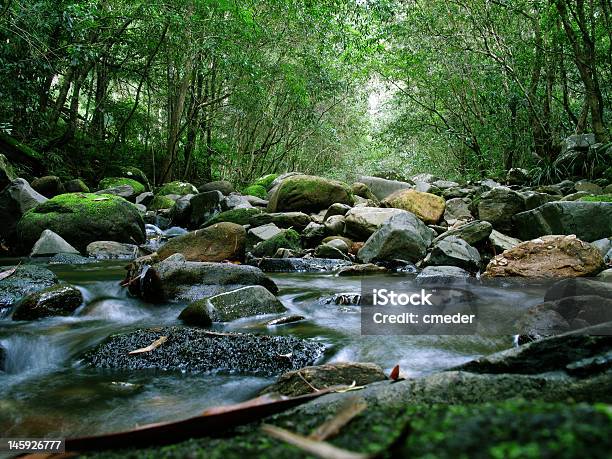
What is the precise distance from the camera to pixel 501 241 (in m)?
7.44

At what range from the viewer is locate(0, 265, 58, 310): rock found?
4.51 meters

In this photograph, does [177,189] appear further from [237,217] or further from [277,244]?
[277,244]

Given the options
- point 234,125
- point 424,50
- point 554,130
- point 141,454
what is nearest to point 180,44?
point 234,125

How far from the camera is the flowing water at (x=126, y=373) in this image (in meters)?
2.33

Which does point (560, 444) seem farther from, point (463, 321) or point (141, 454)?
point (463, 321)

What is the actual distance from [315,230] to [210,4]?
8.10 metres

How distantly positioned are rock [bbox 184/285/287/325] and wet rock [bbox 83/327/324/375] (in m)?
0.55

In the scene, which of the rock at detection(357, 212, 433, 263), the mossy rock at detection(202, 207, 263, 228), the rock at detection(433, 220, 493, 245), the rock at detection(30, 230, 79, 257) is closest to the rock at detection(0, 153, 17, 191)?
the rock at detection(30, 230, 79, 257)

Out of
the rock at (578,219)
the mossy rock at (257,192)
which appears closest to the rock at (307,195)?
the mossy rock at (257,192)

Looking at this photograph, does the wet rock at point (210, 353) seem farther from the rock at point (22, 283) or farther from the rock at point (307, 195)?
the rock at point (307, 195)

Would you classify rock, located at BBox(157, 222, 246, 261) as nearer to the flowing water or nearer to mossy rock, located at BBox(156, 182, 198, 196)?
the flowing water

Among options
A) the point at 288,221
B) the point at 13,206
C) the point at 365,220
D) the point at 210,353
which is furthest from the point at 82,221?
the point at 210,353

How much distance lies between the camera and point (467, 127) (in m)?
17.2

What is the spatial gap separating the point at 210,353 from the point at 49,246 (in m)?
6.66
